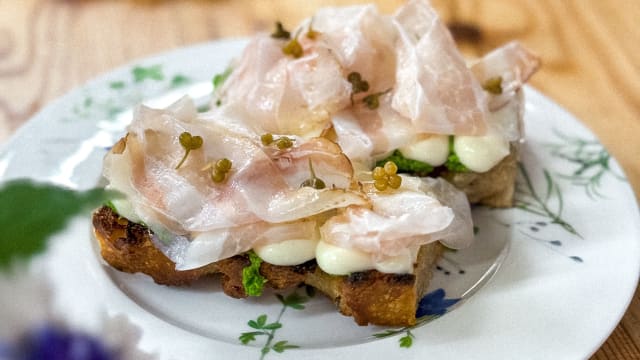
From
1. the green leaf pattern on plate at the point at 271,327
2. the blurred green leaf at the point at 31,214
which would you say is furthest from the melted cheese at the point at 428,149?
the blurred green leaf at the point at 31,214

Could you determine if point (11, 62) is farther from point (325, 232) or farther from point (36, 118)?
point (325, 232)

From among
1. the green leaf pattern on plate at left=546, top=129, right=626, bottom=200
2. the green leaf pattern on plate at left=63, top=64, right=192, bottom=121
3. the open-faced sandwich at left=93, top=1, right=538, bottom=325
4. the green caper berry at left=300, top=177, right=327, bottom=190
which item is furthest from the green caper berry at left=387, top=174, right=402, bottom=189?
the green leaf pattern on plate at left=63, top=64, right=192, bottom=121

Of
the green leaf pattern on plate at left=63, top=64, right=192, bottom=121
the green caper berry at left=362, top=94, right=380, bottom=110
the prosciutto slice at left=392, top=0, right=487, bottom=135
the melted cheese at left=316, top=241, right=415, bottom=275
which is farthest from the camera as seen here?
the green leaf pattern on plate at left=63, top=64, right=192, bottom=121

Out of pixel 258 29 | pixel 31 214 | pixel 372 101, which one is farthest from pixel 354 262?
pixel 258 29

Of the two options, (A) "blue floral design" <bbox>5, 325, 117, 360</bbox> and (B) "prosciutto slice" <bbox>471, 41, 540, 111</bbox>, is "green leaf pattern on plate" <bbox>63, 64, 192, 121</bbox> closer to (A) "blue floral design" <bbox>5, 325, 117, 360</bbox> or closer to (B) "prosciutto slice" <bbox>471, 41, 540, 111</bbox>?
(A) "blue floral design" <bbox>5, 325, 117, 360</bbox>

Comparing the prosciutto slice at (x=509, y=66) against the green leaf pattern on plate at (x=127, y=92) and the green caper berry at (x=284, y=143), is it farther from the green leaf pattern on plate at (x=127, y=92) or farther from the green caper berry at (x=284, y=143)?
the green leaf pattern on plate at (x=127, y=92)

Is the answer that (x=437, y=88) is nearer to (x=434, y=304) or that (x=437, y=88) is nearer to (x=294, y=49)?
(x=294, y=49)
